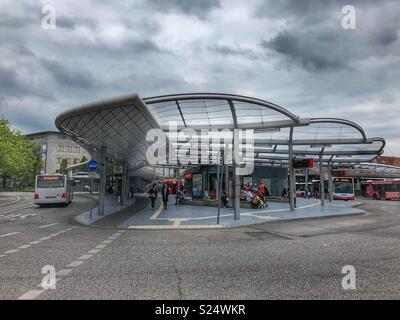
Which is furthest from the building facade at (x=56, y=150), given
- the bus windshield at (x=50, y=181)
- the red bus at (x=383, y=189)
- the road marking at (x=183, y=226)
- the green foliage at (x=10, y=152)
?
the road marking at (x=183, y=226)

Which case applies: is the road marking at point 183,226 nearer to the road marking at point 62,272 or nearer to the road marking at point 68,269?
the road marking at point 68,269

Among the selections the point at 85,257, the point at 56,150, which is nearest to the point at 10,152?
the point at 85,257

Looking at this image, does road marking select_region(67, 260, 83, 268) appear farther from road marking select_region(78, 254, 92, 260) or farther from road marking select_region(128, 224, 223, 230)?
road marking select_region(128, 224, 223, 230)

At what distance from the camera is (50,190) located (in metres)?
25.5

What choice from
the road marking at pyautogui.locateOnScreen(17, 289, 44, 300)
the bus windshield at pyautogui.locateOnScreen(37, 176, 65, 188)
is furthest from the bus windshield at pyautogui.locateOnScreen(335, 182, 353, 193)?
the road marking at pyautogui.locateOnScreen(17, 289, 44, 300)

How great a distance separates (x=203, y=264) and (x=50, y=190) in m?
22.2

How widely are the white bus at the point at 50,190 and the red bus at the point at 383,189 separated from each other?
36.3 meters

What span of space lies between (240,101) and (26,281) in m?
11.0

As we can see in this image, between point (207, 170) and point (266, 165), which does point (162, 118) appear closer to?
point (207, 170)

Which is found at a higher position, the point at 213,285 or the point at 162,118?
the point at 162,118

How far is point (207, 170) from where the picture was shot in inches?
1280

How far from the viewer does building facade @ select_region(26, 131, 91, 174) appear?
336ft
